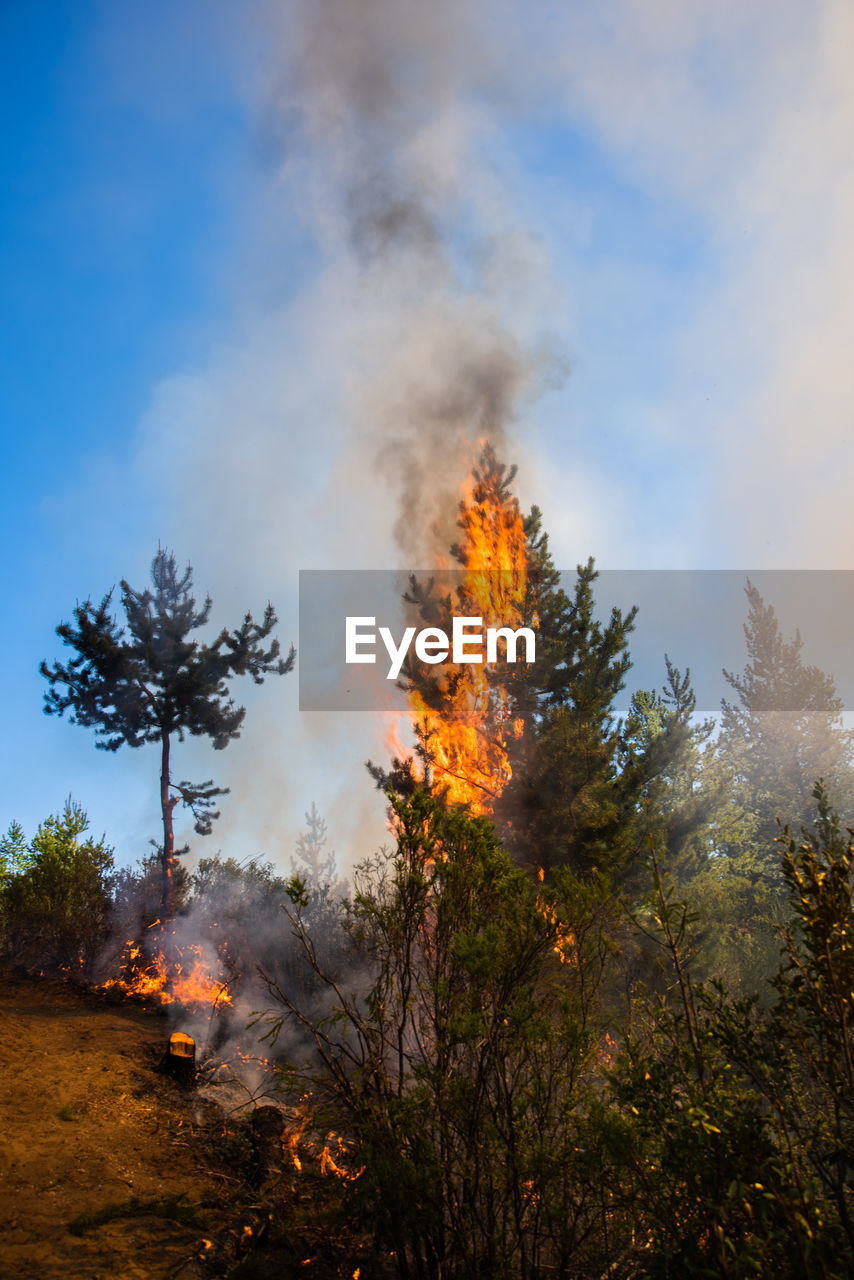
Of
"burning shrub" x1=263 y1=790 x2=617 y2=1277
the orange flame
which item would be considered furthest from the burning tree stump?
"burning shrub" x1=263 y1=790 x2=617 y2=1277

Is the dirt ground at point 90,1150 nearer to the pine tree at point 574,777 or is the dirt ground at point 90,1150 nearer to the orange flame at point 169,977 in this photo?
the orange flame at point 169,977

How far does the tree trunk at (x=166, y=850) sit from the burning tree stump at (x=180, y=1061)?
5918 millimetres

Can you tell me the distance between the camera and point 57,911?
14602 millimetres

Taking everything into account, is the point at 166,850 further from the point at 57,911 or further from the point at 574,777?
the point at 574,777

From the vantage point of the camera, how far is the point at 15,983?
44.6 ft

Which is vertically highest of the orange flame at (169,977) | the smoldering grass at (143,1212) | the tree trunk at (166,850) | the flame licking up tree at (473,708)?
the flame licking up tree at (473,708)

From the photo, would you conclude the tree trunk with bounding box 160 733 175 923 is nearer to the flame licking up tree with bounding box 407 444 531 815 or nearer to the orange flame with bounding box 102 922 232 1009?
the orange flame with bounding box 102 922 232 1009

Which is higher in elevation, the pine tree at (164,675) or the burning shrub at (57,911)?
the pine tree at (164,675)

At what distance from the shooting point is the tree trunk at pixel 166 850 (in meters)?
15.9

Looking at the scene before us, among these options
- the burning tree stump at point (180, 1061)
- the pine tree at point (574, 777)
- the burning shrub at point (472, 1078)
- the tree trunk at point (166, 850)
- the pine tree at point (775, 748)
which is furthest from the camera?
the pine tree at point (775, 748)

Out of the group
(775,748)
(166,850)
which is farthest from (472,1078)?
(775,748)

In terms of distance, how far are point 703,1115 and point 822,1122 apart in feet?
3.22

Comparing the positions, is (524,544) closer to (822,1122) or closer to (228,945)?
(228,945)

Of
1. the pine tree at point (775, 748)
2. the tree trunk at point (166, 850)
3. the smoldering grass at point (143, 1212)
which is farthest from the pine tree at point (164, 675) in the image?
the pine tree at point (775, 748)
